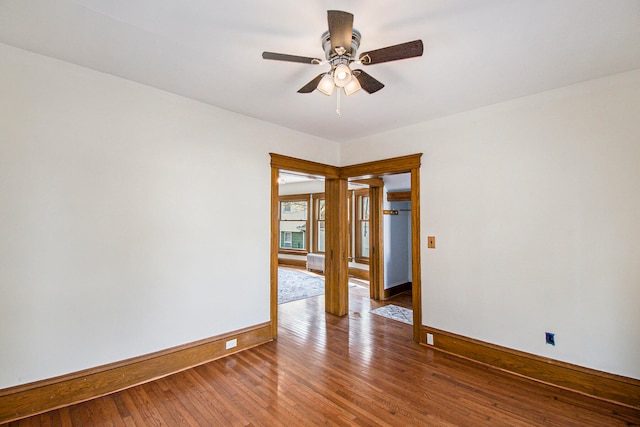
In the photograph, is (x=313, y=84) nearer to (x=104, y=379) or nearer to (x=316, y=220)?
(x=104, y=379)

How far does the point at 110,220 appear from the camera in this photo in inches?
94.5

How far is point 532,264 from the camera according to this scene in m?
2.68

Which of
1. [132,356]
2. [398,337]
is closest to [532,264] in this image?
[398,337]

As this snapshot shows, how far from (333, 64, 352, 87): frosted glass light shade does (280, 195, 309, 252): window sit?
692 centimetres

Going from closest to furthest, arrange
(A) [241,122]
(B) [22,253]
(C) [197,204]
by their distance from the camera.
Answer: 1. (B) [22,253]
2. (C) [197,204]
3. (A) [241,122]

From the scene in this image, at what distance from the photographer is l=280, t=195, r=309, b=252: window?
353 inches

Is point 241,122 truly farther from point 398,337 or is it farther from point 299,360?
point 398,337

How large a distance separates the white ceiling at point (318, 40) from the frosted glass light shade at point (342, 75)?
27 cm

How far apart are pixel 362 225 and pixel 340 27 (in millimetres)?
6018

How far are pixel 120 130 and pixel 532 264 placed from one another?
4112 millimetres

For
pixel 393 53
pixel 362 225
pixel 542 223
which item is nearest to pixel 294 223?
pixel 362 225

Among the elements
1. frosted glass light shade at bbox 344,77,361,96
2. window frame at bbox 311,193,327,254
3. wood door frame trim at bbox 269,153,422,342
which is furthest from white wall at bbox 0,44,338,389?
window frame at bbox 311,193,327,254

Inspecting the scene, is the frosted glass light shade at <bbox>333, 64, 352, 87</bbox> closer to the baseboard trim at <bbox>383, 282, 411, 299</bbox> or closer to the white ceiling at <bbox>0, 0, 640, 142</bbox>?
the white ceiling at <bbox>0, 0, 640, 142</bbox>

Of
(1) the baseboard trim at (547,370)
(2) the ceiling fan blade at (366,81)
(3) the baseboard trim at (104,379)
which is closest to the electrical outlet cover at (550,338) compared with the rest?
(1) the baseboard trim at (547,370)
